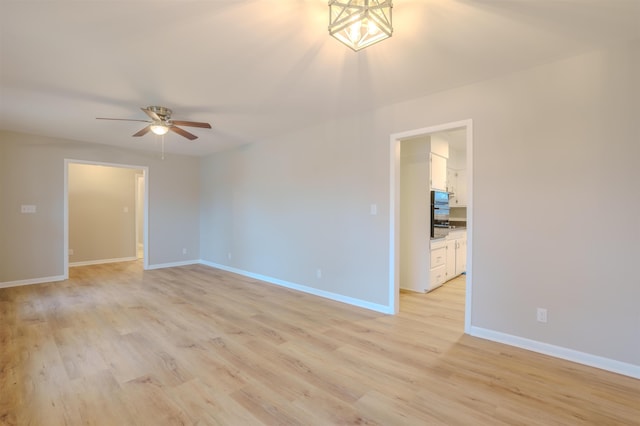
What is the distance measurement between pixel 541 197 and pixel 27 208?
7.17 meters

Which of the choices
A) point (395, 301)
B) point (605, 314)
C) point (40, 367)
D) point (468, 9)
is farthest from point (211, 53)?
point (605, 314)

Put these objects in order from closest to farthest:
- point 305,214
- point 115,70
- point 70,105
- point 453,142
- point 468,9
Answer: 1. point 468,9
2. point 115,70
3. point 70,105
4. point 305,214
5. point 453,142

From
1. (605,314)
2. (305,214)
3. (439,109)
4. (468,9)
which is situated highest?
(468,9)

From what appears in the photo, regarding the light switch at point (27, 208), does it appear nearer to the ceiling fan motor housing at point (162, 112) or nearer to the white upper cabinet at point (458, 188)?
the ceiling fan motor housing at point (162, 112)

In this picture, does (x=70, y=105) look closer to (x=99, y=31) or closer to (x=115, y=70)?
(x=115, y=70)

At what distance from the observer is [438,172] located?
15.3 feet

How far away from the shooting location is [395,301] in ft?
11.3

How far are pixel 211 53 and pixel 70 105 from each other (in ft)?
7.63

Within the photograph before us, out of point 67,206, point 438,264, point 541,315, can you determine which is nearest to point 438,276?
point 438,264

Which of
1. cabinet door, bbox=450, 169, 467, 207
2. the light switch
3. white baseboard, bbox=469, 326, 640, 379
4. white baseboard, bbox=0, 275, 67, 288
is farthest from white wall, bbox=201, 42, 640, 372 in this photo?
the light switch

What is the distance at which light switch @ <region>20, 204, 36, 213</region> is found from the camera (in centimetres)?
469

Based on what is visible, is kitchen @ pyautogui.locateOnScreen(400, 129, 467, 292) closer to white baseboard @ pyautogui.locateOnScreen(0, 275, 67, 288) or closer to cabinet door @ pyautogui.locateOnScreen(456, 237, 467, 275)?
cabinet door @ pyautogui.locateOnScreen(456, 237, 467, 275)

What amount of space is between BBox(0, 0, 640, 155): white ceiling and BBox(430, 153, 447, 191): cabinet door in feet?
5.26

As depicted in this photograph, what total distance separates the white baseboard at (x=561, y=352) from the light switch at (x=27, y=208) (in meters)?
6.73
